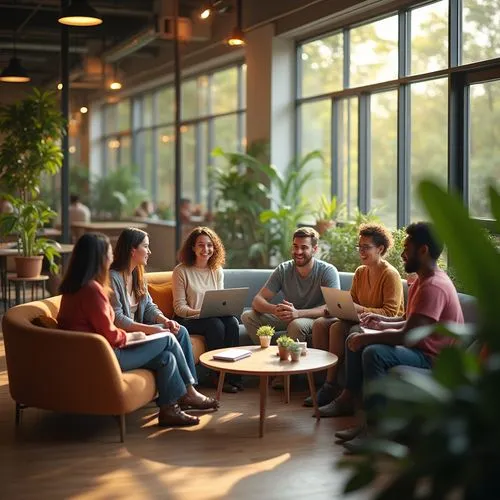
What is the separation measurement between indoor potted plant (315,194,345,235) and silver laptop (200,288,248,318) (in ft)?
11.6

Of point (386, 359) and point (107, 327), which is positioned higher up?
point (107, 327)

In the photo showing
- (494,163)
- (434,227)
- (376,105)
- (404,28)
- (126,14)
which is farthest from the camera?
(126,14)

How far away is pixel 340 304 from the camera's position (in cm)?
604

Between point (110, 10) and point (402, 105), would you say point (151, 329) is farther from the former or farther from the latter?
point (110, 10)

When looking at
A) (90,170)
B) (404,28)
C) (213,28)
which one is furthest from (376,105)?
(90,170)

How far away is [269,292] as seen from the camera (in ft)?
22.4

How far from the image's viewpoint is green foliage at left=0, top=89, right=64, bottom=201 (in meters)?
9.65

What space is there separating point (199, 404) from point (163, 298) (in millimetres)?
1272

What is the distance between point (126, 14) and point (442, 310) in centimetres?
1080

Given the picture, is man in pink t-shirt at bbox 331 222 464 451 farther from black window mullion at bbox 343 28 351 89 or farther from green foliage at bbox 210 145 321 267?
black window mullion at bbox 343 28 351 89

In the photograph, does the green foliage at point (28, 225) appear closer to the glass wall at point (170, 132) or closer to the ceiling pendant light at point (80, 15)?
the ceiling pendant light at point (80, 15)

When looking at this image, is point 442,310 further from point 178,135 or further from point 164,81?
point 164,81

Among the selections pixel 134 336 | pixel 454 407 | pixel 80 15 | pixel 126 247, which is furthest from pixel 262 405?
pixel 80 15

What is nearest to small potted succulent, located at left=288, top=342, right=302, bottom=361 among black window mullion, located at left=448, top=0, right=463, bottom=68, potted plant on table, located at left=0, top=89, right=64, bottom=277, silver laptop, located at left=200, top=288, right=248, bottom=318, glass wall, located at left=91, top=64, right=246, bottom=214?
silver laptop, located at left=200, top=288, right=248, bottom=318
